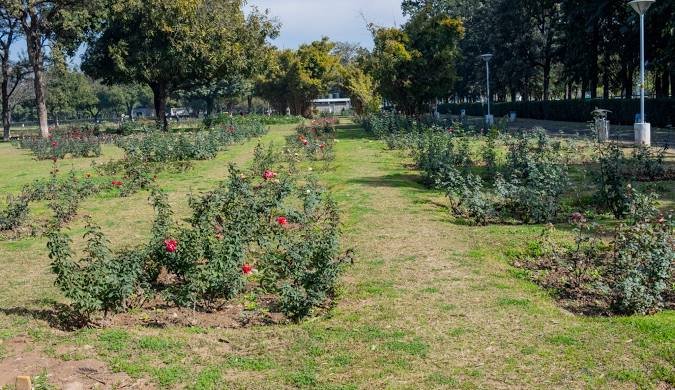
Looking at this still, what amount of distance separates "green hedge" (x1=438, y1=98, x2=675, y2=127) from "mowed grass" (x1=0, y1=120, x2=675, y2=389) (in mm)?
24619

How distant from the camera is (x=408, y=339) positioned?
486cm

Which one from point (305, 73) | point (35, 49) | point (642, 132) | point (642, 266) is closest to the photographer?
point (642, 266)

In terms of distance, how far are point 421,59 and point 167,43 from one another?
14435 mm

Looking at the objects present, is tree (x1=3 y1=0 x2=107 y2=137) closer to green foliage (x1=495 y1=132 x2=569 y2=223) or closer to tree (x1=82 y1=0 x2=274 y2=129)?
tree (x1=82 y1=0 x2=274 y2=129)

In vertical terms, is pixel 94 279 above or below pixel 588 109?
below

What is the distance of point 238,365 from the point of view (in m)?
4.52

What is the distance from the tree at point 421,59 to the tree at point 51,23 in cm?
1650

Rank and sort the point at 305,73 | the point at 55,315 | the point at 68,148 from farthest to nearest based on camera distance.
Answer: the point at 305,73 < the point at 68,148 < the point at 55,315

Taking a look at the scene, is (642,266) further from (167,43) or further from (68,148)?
(167,43)

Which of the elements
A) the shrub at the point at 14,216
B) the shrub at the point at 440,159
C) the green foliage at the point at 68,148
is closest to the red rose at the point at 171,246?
the shrub at the point at 14,216

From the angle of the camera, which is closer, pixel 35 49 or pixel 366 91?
pixel 35 49

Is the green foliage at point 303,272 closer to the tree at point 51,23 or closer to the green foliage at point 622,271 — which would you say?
the green foliage at point 622,271

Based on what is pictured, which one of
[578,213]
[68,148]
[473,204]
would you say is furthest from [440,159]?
[68,148]

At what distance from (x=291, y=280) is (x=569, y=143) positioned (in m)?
11.0
